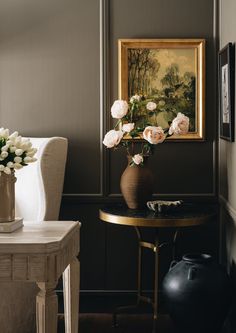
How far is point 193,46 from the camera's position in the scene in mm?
4152

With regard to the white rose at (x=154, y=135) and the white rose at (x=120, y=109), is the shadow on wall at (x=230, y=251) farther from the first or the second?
the white rose at (x=120, y=109)

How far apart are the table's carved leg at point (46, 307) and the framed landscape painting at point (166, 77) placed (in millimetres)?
1876

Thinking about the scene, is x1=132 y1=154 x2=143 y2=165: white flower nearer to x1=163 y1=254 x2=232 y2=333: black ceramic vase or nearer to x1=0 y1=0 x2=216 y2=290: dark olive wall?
x1=0 y1=0 x2=216 y2=290: dark olive wall

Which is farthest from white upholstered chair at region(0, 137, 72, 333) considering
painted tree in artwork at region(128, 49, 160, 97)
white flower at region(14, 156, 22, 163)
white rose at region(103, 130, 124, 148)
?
white flower at region(14, 156, 22, 163)

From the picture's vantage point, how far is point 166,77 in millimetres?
4160

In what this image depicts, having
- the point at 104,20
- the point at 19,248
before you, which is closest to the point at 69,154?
the point at 104,20

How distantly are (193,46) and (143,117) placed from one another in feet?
1.96

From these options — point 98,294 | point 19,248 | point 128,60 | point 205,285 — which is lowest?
point 98,294

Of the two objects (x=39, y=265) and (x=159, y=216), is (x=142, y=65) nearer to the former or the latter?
(x=159, y=216)

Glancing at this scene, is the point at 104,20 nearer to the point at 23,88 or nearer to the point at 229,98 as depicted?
the point at 23,88

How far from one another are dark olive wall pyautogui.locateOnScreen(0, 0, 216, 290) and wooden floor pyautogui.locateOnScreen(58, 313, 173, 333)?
56cm

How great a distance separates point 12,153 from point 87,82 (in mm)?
1530

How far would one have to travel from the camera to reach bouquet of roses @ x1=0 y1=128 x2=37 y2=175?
2779 mm

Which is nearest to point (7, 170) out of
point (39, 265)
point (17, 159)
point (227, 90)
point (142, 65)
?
point (17, 159)
